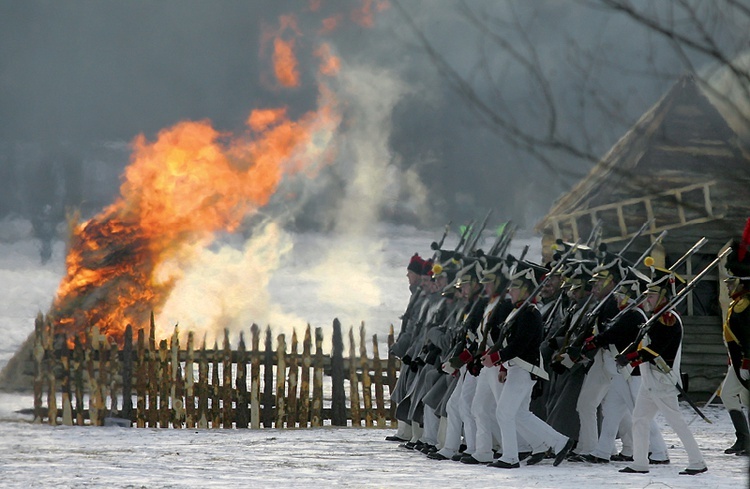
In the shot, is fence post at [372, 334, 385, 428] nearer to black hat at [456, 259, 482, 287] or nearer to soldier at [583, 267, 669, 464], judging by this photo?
black hat at [456, 259, 482, 287]

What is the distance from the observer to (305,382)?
15258 millimetres

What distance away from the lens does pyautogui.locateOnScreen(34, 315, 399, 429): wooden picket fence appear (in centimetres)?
1520

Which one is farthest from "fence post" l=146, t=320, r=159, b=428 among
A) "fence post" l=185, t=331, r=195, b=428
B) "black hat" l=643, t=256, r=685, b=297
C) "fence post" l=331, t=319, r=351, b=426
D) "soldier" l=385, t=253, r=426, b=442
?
"black hat" l=643, t=256, r=685, b=297

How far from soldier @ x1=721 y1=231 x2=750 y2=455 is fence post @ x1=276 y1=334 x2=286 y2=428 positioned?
589 cm

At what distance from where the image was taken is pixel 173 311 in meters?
19.7

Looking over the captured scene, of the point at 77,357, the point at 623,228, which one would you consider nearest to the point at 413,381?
the point at 77,357

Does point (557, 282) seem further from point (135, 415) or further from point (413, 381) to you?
point (135, 415)

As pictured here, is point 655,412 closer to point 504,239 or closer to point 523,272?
point 523,272

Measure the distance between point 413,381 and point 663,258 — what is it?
767 centimetres

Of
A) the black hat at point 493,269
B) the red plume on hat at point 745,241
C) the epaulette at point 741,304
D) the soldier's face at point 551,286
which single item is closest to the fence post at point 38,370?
the black hat at point 493,269

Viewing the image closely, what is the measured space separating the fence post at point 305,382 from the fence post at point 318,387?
0.08 metres

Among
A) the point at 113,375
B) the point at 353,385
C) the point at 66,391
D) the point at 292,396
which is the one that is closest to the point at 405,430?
the point at 353,385

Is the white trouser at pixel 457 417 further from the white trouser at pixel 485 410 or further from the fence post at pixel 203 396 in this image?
the fence post at pixel 203 396

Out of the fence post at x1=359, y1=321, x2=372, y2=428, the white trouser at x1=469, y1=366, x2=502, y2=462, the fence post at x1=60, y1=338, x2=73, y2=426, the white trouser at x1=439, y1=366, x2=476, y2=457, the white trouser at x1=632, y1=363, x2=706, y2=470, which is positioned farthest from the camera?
the fence post at x1=60, y1=338, x2=73, y2=426
